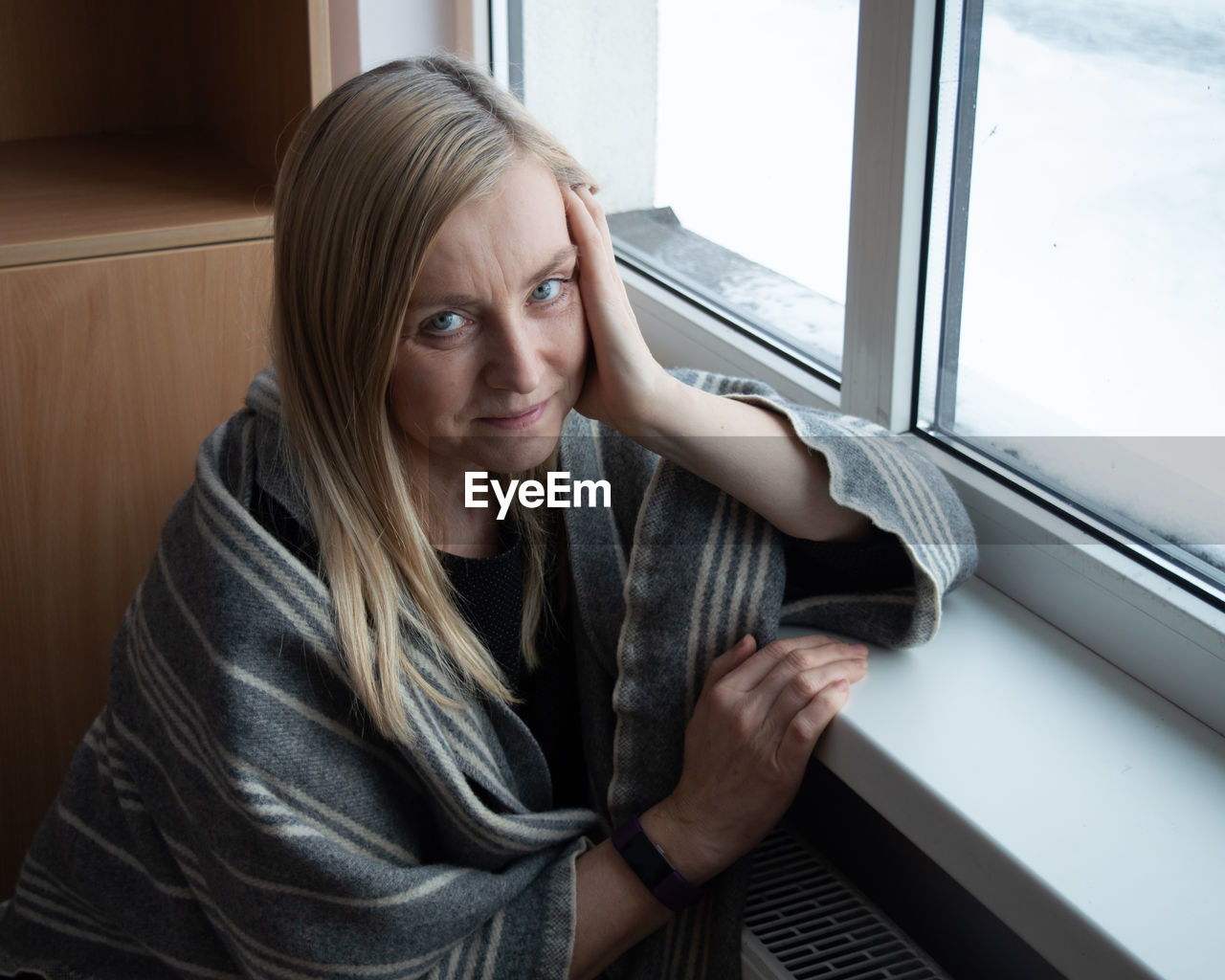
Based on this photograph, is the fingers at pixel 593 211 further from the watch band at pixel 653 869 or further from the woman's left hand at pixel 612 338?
the watch band at pixel 653 869

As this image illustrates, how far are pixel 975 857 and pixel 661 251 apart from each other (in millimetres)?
946

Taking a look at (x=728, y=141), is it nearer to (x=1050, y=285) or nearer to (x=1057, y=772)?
(x=1050, y=285)

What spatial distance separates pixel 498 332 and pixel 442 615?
0.22 meters

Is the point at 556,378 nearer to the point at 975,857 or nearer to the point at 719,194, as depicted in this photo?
the point at 975,857

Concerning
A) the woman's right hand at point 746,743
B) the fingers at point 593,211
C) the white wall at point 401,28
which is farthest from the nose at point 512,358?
the white wall at point 401,28

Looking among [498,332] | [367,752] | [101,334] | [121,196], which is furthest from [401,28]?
[367,752]

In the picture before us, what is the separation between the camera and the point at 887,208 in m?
1.04

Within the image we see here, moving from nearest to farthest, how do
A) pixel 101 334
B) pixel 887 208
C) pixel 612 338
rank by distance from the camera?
pixel 612 338 < pixel 887 208 < pixel 101 334

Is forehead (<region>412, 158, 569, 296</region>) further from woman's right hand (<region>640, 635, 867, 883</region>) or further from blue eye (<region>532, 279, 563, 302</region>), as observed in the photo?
woman's right hand (<region>640, 635, 867, 883</region>)

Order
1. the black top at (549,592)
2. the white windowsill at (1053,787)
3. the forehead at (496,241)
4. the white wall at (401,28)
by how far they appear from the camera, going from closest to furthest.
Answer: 1. the white windowsill at (1053,787)
2. the forehead at (496,241)
3. the black top at (549,592)
4. the white wall at (401,28)

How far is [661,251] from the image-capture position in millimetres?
1532

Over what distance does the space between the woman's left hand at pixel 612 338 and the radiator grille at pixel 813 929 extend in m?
0.39

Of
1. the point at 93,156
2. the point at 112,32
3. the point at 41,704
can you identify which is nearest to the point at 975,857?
the point at 41,704

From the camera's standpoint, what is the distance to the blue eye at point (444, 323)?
0.83 metres
